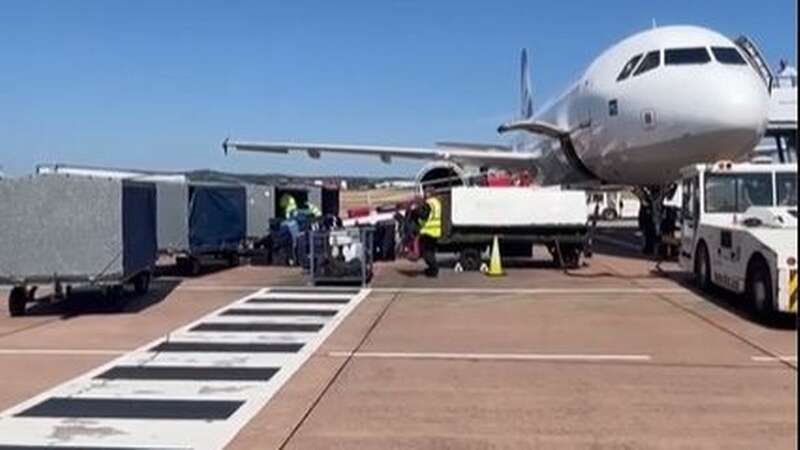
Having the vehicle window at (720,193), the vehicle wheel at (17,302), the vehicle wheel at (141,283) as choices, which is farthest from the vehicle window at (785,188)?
the vehicle wheel at (17,302)

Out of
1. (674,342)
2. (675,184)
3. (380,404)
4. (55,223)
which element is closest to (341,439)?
(380,404)

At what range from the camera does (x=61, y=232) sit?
14500 mm

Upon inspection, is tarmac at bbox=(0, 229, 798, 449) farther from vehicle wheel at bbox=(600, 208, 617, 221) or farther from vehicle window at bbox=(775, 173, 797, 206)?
vehicle wheel at bbox=(600, 208, 617, 221)

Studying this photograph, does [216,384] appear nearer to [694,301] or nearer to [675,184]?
[694,301]

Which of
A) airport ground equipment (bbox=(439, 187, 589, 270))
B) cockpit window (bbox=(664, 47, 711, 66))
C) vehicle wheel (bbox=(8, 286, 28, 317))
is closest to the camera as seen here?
vehicle wheel (bbox=(8, 286, 28, 317))

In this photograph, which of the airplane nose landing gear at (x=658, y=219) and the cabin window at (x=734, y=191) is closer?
the cabin window at (x=734, y=191)

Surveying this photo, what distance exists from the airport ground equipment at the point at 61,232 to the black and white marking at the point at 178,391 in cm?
181

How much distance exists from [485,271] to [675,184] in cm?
566

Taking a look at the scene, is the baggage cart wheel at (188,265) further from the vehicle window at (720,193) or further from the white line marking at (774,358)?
A: the white line marking at (774,358)

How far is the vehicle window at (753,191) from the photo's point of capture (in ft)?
58.5

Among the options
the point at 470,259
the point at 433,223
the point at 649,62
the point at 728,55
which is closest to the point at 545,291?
the point at 433,223

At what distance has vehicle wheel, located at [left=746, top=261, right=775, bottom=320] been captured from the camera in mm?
13039

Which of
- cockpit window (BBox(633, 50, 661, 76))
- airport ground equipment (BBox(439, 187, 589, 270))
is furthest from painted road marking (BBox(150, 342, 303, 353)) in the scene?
cockpit window (BBox(633, 50, 661, 76))

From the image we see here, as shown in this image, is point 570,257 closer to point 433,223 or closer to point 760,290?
point 433,223
